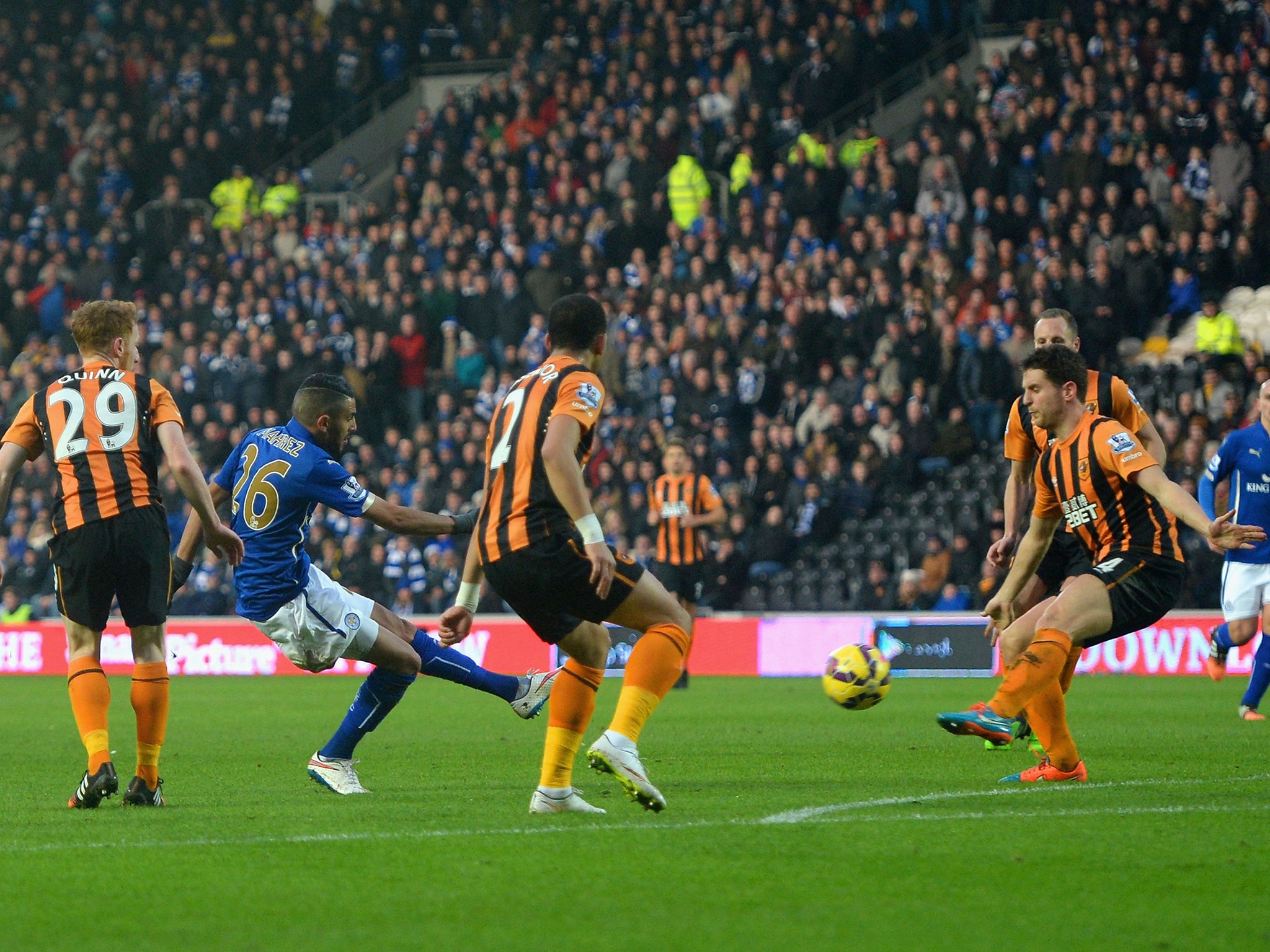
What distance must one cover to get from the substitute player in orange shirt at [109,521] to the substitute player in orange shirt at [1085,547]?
320 cm

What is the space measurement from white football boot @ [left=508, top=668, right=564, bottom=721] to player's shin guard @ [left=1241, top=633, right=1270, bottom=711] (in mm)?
5215

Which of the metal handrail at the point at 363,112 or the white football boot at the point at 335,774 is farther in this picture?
the metal handrail at the point at 363,112

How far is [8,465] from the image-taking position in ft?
23.2

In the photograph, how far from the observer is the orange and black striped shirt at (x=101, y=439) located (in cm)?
701

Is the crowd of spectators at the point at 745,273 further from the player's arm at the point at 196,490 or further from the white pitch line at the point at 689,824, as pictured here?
the player's arm at the point at 196,490

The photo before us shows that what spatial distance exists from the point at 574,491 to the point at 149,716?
221 cm

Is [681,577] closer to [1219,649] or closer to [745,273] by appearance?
[745,273]

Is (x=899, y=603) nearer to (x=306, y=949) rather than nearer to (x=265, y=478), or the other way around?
(x=265, y=478)

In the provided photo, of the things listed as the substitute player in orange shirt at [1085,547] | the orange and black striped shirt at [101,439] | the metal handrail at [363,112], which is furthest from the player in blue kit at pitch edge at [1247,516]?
the metal handrail at [363,112]

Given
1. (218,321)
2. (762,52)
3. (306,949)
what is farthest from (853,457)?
(306,949)

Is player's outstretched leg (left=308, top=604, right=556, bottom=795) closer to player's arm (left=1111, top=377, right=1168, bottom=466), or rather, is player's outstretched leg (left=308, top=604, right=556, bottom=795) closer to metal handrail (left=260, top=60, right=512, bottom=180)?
player's arm (left=1111, top=377, right=1168, bottom=466)

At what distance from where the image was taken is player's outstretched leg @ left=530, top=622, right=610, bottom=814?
630 centimetres

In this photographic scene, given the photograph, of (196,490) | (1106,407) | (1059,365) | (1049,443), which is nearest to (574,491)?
(196,490)

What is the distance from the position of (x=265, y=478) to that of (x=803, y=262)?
13.0 meters
